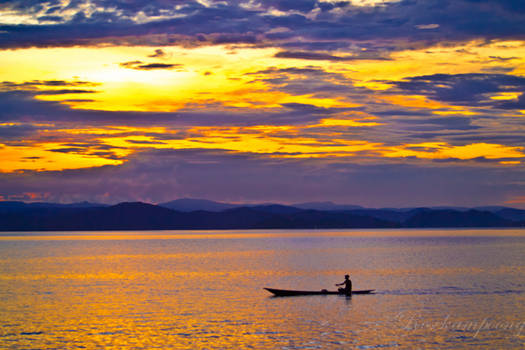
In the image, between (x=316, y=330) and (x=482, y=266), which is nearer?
(x=316, y=330)

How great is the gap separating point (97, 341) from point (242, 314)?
13.7m

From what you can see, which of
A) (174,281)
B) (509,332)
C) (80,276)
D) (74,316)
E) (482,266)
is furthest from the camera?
(482,266)

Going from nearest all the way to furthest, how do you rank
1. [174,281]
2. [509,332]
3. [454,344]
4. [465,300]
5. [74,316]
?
[454,344] < [509,332] < [74,316] < [465,300] < [174,281]

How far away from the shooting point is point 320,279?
82000 millimetres

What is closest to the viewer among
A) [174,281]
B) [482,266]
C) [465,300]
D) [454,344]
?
[454,344]

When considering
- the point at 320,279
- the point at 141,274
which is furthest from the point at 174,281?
the point at 320,279

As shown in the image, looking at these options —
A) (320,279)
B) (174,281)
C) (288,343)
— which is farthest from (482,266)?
(288,343)

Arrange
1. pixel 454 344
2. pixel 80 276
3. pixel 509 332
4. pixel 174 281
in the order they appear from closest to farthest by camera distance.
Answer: pixel 454 344 → pixel 509 332 → pixel 174 281 → pixel 80 276

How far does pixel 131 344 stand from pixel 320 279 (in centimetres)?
4685

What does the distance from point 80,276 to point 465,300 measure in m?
53.7

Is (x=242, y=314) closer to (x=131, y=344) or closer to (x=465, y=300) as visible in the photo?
(x=131, y=344)

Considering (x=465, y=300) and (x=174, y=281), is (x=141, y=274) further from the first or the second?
(x=465, y=300)

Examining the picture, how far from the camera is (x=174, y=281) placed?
77562 millimetres

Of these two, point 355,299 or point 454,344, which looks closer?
point 454,344
